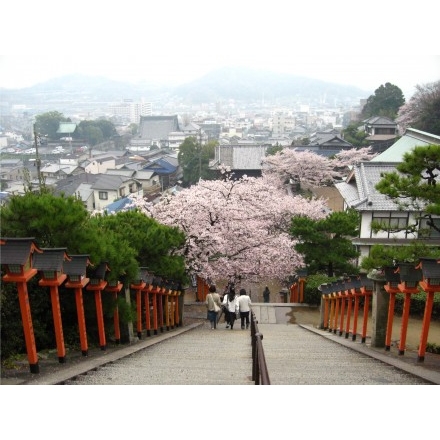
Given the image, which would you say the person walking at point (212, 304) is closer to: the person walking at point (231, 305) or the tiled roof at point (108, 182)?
the person walking at point (231, 305)

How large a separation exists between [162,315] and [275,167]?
19.1m

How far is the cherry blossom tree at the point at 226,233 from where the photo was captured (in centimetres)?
1163

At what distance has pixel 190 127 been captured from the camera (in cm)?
6725

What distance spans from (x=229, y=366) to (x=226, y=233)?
7.98 m

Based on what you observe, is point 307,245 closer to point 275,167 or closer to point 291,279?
point 291,279

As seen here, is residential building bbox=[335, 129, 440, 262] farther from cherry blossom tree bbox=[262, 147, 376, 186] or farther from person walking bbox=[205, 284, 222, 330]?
cherry blossom tree bbox=[262, 147, 376, 186]

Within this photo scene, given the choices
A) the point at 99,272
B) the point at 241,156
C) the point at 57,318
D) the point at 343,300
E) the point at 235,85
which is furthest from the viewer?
the point at 241,156

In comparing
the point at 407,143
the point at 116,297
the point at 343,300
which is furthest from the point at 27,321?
the point at 407,143

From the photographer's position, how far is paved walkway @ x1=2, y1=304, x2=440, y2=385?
3.88 m

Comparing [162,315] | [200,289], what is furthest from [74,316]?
[200,289]

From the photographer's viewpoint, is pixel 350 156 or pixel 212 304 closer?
pixel 212 304

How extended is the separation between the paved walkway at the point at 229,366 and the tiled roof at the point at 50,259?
0.91 m

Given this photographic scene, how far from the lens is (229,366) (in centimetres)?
447

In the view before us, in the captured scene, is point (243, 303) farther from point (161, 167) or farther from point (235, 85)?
point (161, 167)
